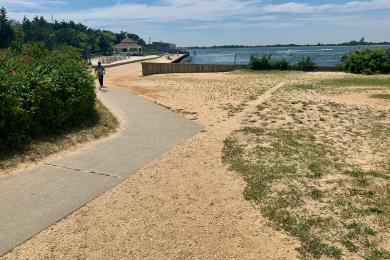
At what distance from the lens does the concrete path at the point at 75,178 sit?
5.56 m

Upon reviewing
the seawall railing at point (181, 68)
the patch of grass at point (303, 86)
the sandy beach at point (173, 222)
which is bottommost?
the sandy beach at point (173, 222)

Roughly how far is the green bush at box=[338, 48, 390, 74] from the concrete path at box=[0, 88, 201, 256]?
78.4ft

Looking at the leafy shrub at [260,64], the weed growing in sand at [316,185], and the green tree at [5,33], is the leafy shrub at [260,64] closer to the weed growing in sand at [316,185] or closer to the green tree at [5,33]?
→ the weed growing in sand at [316,185]

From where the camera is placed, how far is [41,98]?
918 centimetres

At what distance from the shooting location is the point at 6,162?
7703 millimetres

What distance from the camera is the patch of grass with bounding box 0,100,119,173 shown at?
7953 millimetres

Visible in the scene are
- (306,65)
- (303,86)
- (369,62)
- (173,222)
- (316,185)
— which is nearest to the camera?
(173,222)

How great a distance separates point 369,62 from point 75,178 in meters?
29.5

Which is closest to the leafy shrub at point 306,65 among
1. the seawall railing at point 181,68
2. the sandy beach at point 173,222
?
the seawall railing at point 181,68

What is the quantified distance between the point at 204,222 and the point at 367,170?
13.7ft

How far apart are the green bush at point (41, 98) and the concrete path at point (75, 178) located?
4.08ft

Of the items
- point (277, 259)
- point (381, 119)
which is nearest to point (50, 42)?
point (381, 119)

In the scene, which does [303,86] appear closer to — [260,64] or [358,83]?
[358,83]

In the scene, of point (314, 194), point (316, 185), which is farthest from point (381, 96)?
point (314, 194)
